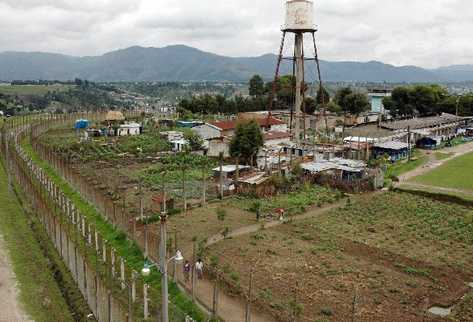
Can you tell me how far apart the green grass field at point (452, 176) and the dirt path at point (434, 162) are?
0.62 meters

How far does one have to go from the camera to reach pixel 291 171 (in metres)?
35.0

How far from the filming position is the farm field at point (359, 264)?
15.8 meters

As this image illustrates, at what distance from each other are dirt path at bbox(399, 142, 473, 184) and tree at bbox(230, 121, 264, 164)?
11061 mm

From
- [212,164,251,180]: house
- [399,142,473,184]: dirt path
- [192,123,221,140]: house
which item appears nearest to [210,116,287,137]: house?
[192,123,221,140]: house

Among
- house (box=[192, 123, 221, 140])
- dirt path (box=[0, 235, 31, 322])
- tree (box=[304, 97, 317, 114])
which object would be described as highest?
tree (box=[304, 97, 317, 114])

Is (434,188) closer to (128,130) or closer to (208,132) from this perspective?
(208,132)

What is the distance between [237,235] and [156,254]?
15.3 ft

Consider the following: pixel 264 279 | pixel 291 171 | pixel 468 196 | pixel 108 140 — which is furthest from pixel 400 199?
pixel 108 140

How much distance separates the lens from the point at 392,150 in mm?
44375

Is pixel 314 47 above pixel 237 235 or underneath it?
above

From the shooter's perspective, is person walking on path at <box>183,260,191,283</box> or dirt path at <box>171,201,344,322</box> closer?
dirt path at <box>171,201,344,322</box>

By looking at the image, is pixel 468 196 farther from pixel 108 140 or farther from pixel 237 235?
pixel 108 140

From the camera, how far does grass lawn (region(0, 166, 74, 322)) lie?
15.7 m

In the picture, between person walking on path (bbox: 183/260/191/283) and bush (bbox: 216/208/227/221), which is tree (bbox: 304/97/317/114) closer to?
bush (bbox: 216/208/227/221)
